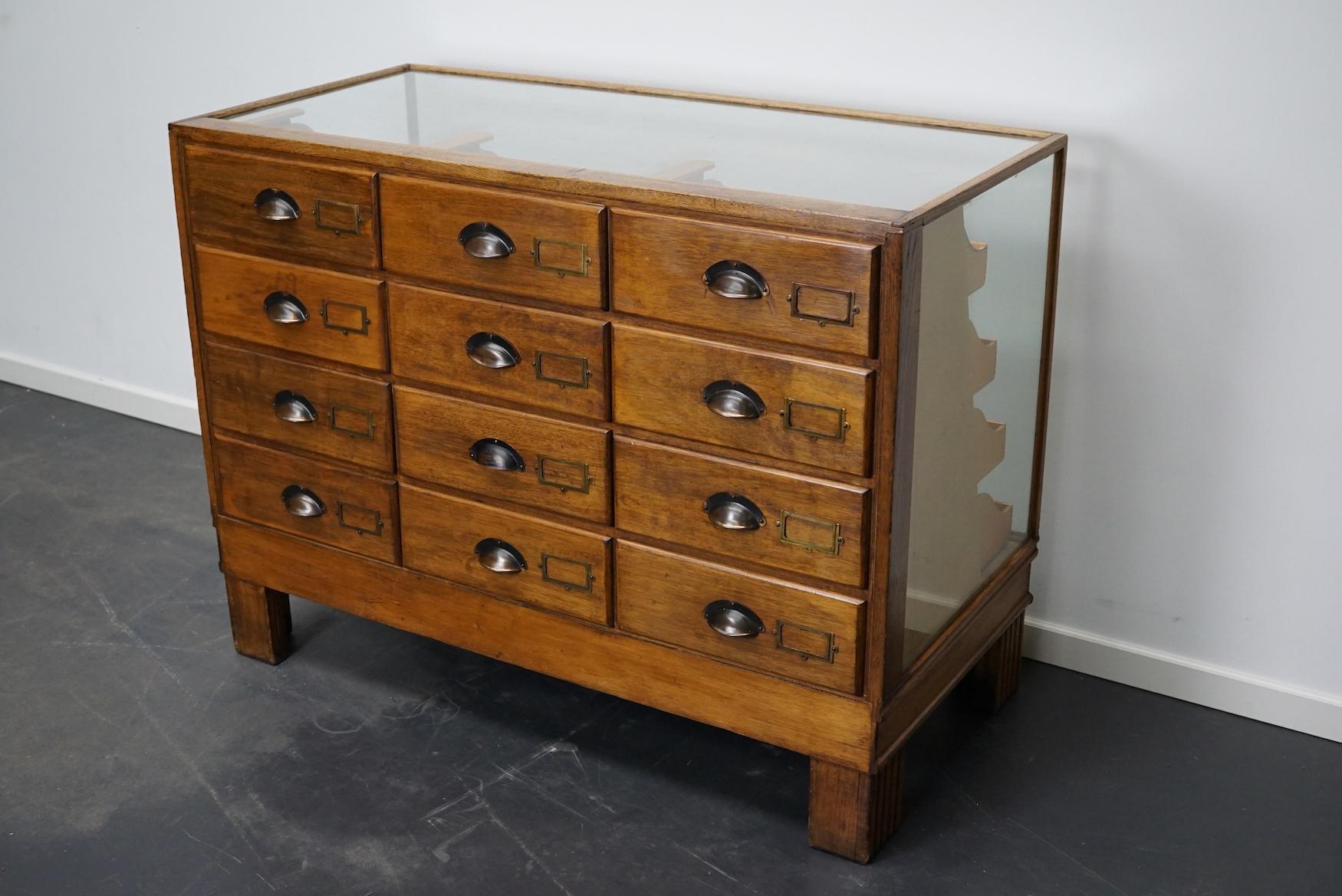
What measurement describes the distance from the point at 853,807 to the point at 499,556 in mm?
655

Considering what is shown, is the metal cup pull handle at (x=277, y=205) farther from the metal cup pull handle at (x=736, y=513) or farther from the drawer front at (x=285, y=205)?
the metal cup pull handle at (x=736, y=513)

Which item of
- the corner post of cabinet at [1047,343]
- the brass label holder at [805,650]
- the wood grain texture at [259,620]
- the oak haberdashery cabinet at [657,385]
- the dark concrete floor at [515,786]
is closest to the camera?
the oak haberdashery cabinet at [657,385]

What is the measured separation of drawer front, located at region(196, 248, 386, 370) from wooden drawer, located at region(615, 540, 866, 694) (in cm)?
53

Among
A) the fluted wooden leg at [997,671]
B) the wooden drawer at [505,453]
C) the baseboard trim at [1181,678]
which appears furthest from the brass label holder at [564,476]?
the fluted wooden leg at [997,671]

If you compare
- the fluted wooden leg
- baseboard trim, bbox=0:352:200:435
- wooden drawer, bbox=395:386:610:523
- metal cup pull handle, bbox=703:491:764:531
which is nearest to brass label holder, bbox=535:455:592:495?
wooden drawer, bbox=395:386:610:523

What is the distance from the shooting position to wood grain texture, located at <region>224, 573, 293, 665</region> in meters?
2.67

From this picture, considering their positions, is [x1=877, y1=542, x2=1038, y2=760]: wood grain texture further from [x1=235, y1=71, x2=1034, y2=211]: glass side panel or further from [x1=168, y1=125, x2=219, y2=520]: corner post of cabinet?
A: [x1=168, y1=125, x2=219, y2=520]: corner post of cabinet

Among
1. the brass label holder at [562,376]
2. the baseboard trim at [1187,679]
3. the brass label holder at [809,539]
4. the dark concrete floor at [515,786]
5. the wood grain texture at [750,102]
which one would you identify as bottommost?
the dark concrete floor at [515,786]

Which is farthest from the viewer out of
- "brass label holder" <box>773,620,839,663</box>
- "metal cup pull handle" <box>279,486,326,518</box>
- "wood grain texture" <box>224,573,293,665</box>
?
"wood grain texture" <box>224,573,293,665</box>

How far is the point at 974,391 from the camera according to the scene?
2.17 m

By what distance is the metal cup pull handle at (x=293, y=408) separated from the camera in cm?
243

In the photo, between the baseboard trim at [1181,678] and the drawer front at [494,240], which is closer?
the drawer front at [494,240]

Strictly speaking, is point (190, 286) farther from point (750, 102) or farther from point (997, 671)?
point (997, 671)

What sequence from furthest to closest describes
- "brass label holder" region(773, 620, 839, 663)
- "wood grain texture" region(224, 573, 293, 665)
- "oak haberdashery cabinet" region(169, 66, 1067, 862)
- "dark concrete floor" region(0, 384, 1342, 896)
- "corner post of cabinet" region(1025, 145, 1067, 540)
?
"wood grain texture" region(224, 573, 293, 665)
"corner post of cabinet" region(1025, 145, 1067, 540)
"dark concrete floor" region(0, 384, 1342, 896)
"brass label holder" region(773, 620, 839, 663)
"oak haberdashery cabinet" region(169, 66, 1067, 862)
